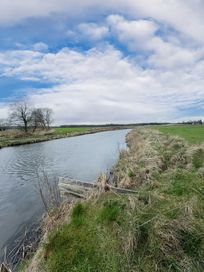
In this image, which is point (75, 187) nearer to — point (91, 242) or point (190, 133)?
point (91, 242)

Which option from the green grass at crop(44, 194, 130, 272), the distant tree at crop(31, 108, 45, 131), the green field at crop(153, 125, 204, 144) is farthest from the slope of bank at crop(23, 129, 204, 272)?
the distant tree at crop(31, 108, 45, 131)

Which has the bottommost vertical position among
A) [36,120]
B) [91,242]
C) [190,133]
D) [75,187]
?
[91,242]

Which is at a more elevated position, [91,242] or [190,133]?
[190,133]

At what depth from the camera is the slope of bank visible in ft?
18.9

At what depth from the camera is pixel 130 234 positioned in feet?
20.1

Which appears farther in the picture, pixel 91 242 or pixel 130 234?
pixel 91 242

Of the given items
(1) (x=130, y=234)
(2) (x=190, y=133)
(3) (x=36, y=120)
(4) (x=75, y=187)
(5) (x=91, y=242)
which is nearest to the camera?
(1) (x=130, y=234)

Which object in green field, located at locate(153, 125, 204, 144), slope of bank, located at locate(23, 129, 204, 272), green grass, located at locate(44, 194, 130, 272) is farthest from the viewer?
green field, located at locate(153, 125, 204, 144)

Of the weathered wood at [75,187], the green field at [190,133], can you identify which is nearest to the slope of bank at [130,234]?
the weathered wood at [75,187]

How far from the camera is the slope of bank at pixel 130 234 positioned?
18.9 feet

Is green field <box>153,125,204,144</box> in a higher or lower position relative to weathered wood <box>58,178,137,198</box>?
higher

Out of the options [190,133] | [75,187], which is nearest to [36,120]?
[190,133]

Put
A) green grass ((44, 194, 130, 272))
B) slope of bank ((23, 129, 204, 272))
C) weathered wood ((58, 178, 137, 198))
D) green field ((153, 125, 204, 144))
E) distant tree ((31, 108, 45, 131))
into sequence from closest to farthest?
slope of bank ((23, 129, 204, 272)), green grass ((44, 194, 130, 272)), weathered wood ((58, 178, 137, 198)), green field ((153, 125, 204, 144)), distant tree ((31, 108, 45, 131))

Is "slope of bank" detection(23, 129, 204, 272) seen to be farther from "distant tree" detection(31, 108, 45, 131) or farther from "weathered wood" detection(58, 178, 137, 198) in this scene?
"distant tree" detection(31, 108, 45, 131)
